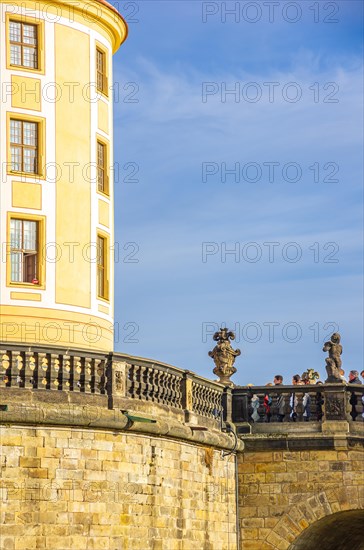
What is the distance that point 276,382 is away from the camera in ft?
112

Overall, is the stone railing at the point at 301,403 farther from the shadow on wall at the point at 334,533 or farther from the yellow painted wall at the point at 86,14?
the yellow painted wall at the point at 86,14

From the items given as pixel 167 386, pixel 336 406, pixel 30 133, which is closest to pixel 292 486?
pixel 336 406

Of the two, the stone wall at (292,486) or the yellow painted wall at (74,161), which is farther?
the yellow painted wall at (74,161)

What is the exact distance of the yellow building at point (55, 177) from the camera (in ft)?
108

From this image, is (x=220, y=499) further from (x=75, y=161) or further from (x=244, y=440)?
(x=75, y=161)

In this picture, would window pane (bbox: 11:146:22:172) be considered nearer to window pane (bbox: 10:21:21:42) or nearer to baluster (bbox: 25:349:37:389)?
window pane (bbox: 10:21:21:42)

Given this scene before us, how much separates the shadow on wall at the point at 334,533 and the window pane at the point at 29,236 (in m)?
8.47

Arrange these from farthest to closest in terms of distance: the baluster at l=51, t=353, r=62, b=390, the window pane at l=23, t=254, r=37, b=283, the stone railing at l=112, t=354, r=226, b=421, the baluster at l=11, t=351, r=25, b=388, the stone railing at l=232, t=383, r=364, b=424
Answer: the stone railing at l=232, t=383, r=364, b=424 → the window pane at l=23, t=254, r=37, b=283 → the stone railing at l=112, t=354, r=226, b=421 → the baluster at l=51, t=353, r=62, b=390 → the baluster at l=11, t=351, r=25, b=388

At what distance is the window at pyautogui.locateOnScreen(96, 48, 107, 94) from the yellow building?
1.7 inches

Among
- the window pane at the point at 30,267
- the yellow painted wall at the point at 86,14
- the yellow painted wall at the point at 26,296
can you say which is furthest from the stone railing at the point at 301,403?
the yellow painted wall at the point at 86,14

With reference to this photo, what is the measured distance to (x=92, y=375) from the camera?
87.9ft

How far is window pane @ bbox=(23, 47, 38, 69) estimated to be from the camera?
33938mm

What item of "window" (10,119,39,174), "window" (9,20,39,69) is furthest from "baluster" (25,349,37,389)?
"window" (9,20,39,69)

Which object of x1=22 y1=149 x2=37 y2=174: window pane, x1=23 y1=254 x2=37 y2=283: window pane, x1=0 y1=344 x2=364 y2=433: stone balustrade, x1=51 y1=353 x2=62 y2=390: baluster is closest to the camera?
x1=0 y1=344 x2=364 y2=433: stone balustrade
